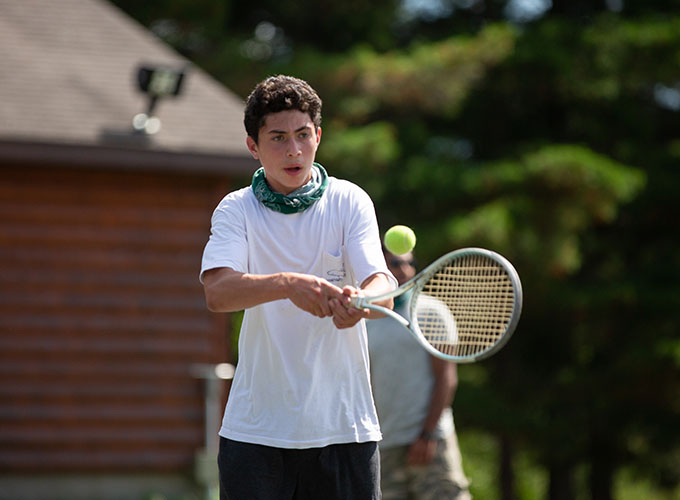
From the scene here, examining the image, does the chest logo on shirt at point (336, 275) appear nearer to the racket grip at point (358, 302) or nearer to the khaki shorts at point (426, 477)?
the racket grip at point (358, 302)

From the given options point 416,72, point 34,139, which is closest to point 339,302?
point 34,139

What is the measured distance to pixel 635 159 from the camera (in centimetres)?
1533

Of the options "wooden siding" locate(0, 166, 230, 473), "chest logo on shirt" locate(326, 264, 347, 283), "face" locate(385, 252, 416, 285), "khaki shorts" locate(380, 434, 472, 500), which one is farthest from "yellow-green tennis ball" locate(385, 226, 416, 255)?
"wooden siding" locate(0, 166, 230, 473)

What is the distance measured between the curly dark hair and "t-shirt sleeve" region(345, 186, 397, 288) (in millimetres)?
289

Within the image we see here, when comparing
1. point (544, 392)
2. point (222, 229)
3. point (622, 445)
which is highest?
point (222, 229)

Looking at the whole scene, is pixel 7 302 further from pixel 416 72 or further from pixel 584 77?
pixel 584 77

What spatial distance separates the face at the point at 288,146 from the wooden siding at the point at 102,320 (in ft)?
16.9

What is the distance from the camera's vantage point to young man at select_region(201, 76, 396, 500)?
9.43 feet

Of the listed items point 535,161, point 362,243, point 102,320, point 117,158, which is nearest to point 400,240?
point 362,243

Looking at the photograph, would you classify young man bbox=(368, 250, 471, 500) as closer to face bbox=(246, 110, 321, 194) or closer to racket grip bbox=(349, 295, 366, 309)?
face bbox=(246, 110, 321, 194)

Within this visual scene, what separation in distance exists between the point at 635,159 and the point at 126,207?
9808 millimetres

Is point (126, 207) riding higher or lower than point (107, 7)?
lower

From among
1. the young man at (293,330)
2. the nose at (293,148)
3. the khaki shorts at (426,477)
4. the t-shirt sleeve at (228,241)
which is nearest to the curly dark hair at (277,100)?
the young man at (293,330)

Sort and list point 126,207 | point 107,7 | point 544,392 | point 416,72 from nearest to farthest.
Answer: point 126,207 < point 107,7 < point 416,72 < point 544,392
